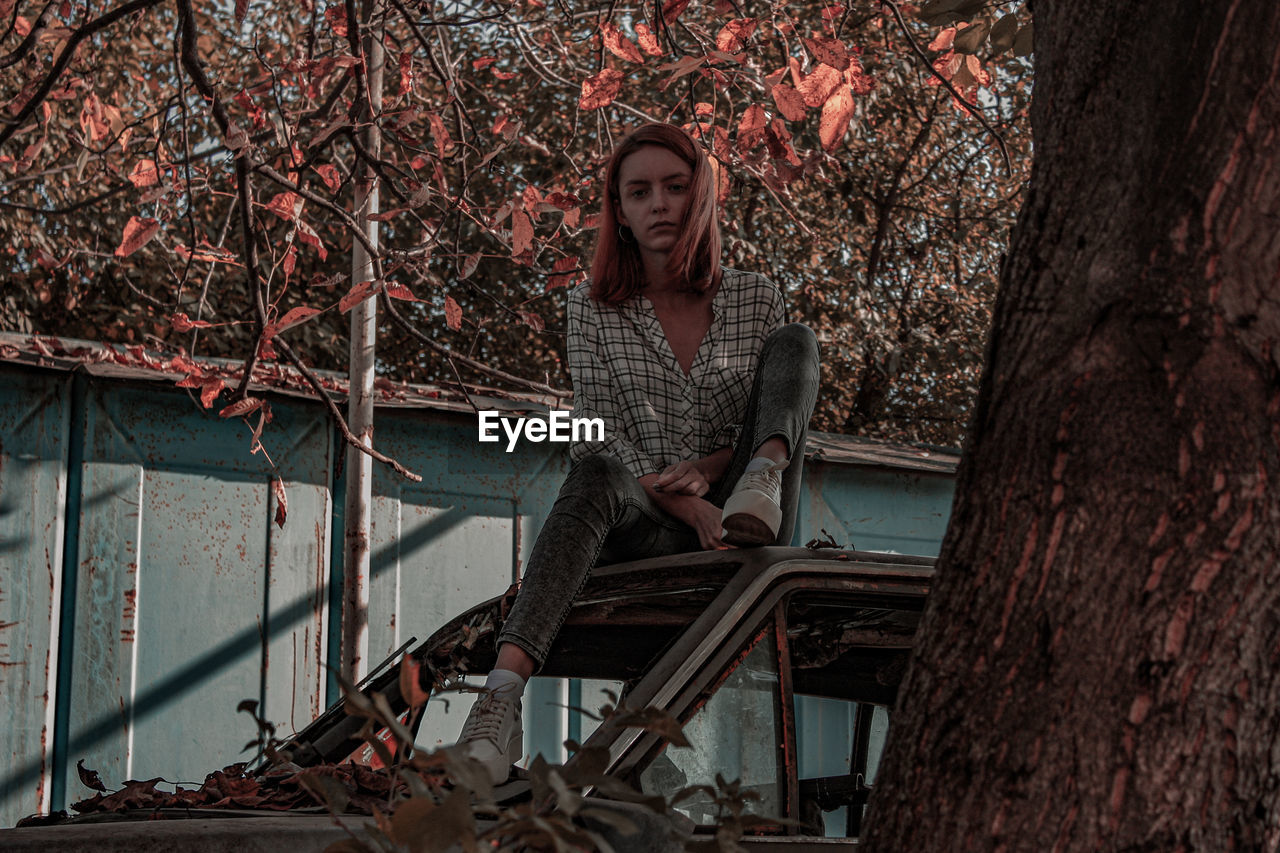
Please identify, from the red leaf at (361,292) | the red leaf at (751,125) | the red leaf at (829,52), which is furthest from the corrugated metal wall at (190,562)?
the red leaf at (829,52)

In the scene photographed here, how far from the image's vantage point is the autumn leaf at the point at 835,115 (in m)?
3.64

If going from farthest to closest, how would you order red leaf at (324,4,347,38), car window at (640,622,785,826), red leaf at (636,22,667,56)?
1. red leaf at (324,4,347,38)
2. red leaf at (636,22,667,56)
3. car window at (640,622,785,826)

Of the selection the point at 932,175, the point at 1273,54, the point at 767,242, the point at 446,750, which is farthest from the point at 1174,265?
the point at 932,175

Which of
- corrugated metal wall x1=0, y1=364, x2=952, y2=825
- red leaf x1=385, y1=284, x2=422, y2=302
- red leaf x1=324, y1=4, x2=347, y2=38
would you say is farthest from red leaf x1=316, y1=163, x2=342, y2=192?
corrugated metal wall x1=0, y1=364, x2=952, y2=825

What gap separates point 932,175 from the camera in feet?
53.0

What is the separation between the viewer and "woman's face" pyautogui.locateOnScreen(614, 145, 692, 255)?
Answer: 3568 mm

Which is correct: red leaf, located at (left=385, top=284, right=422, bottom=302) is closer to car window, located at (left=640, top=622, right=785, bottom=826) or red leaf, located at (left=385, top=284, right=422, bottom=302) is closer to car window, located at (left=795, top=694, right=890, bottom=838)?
car window, located at (left=795, top=694, right=890, bottom=838)

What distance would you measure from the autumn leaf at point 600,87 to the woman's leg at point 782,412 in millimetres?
1719

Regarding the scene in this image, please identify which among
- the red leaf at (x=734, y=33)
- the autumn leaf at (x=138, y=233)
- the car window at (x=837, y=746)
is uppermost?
the red leaf at (x=734, y=33)

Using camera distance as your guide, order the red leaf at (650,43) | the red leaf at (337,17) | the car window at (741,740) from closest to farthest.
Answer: the car window at (741,740) → the red leaf at (650,43) → the red leaf at (337,17)

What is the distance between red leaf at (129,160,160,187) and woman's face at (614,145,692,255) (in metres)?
1.81

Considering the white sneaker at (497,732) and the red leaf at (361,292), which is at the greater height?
the red leaf at (361,292)

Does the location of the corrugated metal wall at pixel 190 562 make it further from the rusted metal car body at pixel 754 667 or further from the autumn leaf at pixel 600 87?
the rusted metal car body at pixel 754 667

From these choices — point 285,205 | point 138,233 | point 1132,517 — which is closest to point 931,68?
point 285,205
